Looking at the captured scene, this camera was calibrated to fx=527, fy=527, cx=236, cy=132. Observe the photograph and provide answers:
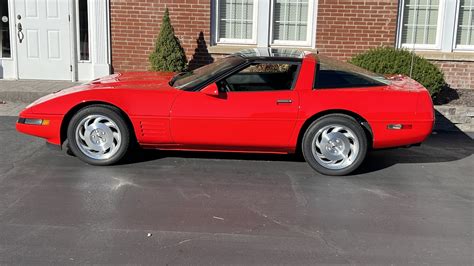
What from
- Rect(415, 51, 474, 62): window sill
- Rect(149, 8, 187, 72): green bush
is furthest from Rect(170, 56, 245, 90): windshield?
Rect(415, 51, 474, 62): window sill

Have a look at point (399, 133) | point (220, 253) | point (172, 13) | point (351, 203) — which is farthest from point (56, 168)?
point (172, 13)

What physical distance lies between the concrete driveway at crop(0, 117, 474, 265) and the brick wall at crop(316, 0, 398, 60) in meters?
4.25

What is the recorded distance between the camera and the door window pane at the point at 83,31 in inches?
402

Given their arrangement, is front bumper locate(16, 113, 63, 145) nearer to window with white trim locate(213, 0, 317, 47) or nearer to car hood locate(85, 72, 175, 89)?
car hood locate(85, 72, 175, 89)

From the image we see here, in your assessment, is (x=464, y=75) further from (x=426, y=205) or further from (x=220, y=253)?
(x=220, y=253)

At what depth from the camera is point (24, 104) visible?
892 cm

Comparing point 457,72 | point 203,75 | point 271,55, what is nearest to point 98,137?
point 203,75

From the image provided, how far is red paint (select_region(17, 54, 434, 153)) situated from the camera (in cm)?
541

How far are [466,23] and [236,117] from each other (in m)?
6.87

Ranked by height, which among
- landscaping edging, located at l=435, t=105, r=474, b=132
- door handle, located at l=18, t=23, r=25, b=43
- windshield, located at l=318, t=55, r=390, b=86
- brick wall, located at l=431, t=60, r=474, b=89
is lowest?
landscaping edging, located at l=435, t=105, r=474, b=132

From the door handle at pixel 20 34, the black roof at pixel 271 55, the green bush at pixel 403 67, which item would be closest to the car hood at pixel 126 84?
the black roof at pixel 271 55

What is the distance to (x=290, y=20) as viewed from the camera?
10.3 m

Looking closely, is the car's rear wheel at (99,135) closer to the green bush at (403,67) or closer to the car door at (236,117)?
the car door at (236,117)

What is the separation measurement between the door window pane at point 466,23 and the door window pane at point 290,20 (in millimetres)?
2984
